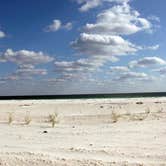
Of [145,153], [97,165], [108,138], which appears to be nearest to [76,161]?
[97,165]

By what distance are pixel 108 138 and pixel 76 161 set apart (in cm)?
349

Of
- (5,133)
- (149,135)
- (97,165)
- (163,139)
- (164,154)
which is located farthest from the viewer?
(5,133)

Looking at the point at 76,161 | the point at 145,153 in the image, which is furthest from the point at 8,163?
the point at 145,153

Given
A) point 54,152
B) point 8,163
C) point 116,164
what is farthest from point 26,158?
point 116,164

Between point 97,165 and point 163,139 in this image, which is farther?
point 163,139

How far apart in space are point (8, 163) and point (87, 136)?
4319mm

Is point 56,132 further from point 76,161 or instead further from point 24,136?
point 76,161

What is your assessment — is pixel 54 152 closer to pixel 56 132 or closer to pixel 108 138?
pixel 108 138

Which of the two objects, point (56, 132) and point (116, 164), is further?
point (56, 132)

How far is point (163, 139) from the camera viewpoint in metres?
10.0

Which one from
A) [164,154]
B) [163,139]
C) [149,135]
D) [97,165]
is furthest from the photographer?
[149,135]

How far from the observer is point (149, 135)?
1081cm

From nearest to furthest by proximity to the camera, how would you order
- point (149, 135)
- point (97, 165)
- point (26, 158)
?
1. point (97, 165)
2. point (26, 158)
3. point (149, 135)

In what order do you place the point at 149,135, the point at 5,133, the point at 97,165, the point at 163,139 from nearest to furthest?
the point at 97,165 → the point at 163,139 → the point at 149,135 → the point at 5,133
